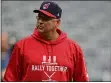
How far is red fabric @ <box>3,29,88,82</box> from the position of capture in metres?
3.35

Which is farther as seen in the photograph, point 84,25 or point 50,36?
point 84,25

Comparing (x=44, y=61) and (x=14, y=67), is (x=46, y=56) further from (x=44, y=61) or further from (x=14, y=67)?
(x=14, y=67)

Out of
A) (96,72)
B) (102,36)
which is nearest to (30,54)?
(96,72)

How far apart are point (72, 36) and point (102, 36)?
429 mm

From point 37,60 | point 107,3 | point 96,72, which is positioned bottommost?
point 96,72

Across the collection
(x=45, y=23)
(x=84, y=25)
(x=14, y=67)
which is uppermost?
(x=45, y=23)

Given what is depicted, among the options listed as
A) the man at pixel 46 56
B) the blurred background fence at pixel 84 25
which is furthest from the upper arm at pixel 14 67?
the blurred background fence at pixel 84 25

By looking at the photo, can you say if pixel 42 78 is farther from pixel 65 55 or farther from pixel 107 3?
pixel 107 3

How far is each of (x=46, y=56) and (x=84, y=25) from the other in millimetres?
3259

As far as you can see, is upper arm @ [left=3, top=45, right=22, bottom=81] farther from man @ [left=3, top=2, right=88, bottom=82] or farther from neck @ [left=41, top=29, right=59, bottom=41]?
neck @ [left=41, top=29, right=59, bottom=41]

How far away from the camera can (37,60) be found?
3.35 meters

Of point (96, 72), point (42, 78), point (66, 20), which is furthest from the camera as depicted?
point (66, 20)

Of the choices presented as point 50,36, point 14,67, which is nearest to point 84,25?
point 50,36

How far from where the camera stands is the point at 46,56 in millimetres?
3402
